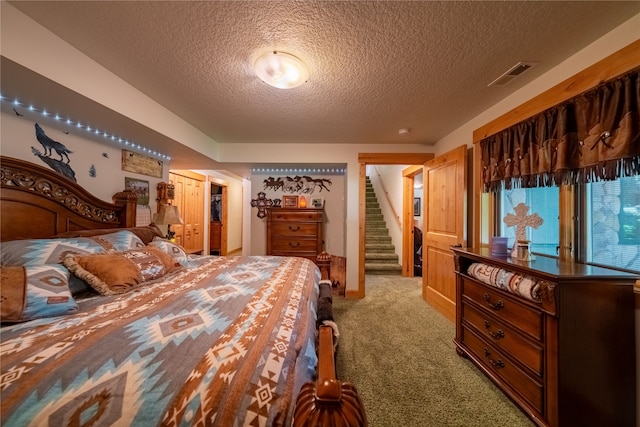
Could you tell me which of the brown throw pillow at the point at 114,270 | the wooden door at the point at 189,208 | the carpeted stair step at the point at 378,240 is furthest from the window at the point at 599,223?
the wooden door at the point at 189,208

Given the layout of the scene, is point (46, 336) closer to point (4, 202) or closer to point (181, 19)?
point (4, 202)

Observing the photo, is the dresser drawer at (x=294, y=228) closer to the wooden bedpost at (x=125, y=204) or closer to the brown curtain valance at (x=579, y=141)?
the wooden bedpost at (x=125, y=204)

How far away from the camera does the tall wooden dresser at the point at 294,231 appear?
169 inches

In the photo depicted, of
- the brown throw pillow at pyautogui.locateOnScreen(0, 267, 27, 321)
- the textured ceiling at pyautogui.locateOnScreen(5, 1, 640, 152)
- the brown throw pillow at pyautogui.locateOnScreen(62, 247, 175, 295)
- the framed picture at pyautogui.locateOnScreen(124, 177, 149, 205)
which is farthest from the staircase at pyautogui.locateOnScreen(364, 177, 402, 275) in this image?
the brown throw pillow at pyautogui.locateOnScreen(0, 267, 27, 321)

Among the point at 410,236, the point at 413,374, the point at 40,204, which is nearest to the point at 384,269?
the point at 410,236

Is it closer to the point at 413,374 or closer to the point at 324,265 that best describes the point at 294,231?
the point at 324,265

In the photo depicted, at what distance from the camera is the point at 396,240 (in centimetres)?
538

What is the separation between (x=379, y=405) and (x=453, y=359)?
34.4 inches

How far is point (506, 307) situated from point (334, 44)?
1.99 metres

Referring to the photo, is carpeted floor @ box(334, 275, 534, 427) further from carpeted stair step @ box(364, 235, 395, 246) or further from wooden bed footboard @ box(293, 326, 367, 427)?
carpeted stair step @ box(364, 235, 395, 246)

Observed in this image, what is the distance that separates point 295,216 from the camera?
4.32m

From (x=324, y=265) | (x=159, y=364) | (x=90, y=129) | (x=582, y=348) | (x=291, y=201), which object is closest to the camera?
(x=159, y=364)

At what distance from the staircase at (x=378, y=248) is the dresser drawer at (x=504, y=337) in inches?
114

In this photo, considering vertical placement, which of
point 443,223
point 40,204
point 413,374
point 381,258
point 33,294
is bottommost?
point 413,374
